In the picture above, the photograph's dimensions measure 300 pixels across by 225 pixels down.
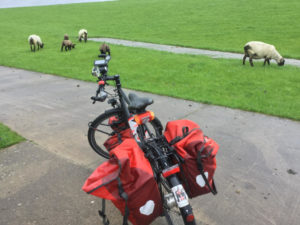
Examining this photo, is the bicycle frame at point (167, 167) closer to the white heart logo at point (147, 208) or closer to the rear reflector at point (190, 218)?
the rear reflector at point (190, 218)

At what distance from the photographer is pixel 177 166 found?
2309 mm

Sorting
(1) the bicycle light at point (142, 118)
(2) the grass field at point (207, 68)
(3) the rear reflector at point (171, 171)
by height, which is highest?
(1) the bicycle light at point (142, 118)

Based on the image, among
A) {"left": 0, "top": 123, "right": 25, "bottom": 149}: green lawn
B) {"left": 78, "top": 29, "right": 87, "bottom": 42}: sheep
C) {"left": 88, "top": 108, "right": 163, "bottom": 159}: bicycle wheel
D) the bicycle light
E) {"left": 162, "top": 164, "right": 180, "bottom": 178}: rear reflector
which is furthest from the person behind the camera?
{"left": 78, "top": 29, "right": 87, "bottom": 42}: sheep

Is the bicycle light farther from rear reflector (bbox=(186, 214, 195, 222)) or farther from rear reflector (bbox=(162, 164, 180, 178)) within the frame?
rear reflector (bbox=(186, 214, 195, 222))

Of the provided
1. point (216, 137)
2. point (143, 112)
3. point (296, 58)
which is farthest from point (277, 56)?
point (143, 112)

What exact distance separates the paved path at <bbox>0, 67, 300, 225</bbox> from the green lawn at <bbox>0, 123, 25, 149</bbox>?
17 centimetres

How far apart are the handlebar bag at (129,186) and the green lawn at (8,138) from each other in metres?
3.55

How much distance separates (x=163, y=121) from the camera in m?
5.89

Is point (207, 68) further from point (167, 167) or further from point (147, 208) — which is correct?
point (147, 208)

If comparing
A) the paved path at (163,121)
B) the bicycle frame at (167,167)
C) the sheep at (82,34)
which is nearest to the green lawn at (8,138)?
the paved path at (163,121)

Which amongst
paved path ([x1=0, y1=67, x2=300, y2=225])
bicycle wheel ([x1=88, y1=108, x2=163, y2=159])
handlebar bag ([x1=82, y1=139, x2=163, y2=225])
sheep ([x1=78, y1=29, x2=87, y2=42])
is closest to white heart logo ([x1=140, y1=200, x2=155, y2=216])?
handlebar bag ([x1=82, y1=139, x2=163, y2=225])

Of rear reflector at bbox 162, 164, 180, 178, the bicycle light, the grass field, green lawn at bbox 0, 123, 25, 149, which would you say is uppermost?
the bicycle light

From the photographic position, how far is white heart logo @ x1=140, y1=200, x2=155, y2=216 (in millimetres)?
2117

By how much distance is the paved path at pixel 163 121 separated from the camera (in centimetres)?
332
